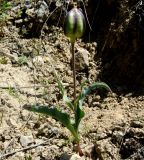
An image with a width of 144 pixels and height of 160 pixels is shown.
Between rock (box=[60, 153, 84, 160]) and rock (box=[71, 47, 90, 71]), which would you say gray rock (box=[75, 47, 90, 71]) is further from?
rock (box=[60, 153, 84, 160])

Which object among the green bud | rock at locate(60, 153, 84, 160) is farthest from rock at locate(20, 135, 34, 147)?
the green bud

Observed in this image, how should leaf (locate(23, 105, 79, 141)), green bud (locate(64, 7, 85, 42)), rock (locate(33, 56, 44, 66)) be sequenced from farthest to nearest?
rock (locate(33, 56, 44, 66)) → leaf (locate(23, 105, 79, 141)) → green bud (locate(64, 7, 85, 42))

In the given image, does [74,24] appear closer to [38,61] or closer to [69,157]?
[69,157]

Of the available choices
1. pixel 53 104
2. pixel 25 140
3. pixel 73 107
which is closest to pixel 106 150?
pixel 73 107

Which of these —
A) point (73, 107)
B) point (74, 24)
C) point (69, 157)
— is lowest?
point (69, 157)

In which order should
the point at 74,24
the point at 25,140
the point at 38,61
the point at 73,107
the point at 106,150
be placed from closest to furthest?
the point at 74,24
the point at 106,150
the point at 73,107
the point at 25,140
the point at 38,61

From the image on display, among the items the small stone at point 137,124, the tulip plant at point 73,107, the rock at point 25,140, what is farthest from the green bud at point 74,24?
the rock at point 25,140

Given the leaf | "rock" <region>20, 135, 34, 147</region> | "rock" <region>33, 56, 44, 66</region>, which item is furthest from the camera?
"rock" <region>33, 56, 44, 66</region>

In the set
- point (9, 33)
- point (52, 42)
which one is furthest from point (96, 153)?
point (9, 33)
